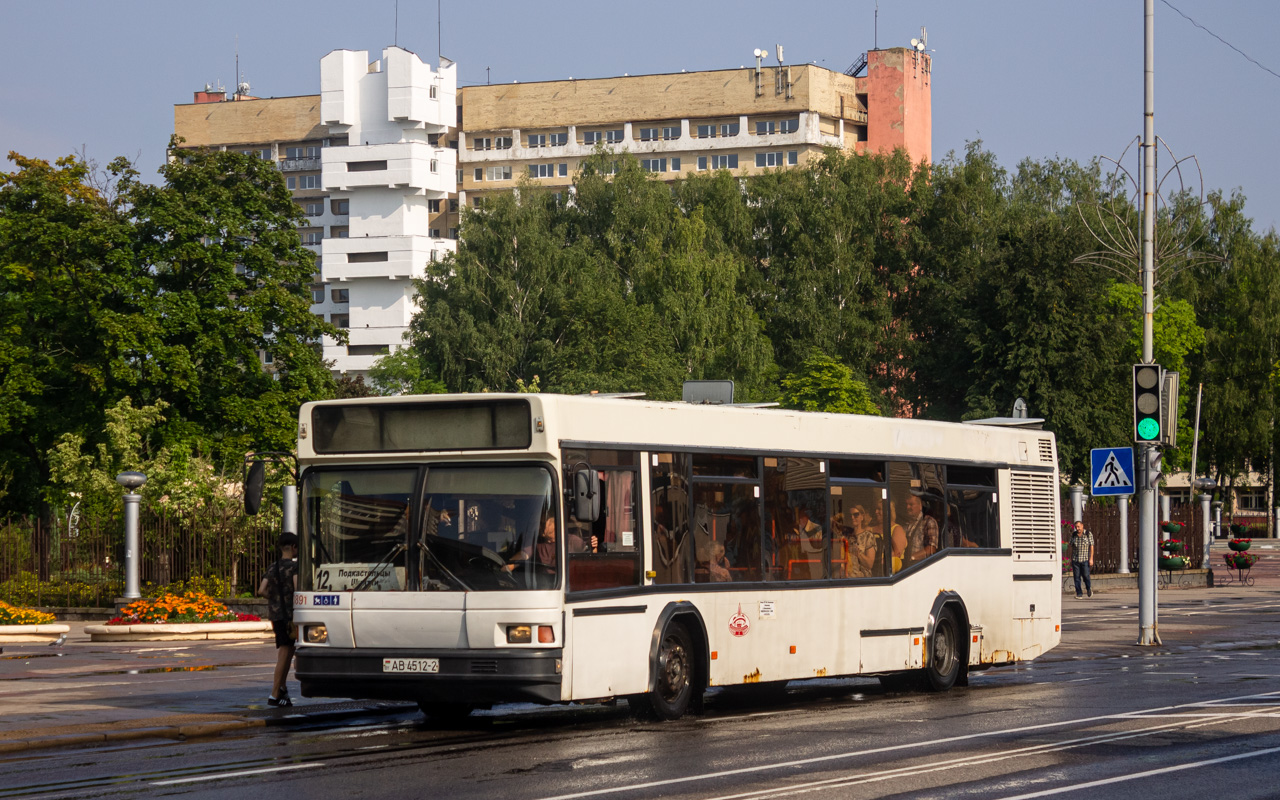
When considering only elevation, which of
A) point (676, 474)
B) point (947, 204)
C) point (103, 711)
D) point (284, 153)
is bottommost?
point (103, 711)

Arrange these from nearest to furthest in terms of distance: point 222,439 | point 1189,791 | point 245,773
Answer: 1. point 1189,791
2. point 245,773
3. point 222,439

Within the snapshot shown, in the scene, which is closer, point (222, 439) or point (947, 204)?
point (222, 439)

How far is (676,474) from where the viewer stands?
14.9 m

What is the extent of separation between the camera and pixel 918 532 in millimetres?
17906

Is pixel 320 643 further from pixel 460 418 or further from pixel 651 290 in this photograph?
pixel 651 290

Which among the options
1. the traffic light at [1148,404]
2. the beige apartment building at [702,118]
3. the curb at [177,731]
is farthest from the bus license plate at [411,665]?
the beige apartment building at [702,118]

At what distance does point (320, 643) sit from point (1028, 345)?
61354 mm

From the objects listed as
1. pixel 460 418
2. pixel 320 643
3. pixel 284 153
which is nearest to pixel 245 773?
pixel 320 643

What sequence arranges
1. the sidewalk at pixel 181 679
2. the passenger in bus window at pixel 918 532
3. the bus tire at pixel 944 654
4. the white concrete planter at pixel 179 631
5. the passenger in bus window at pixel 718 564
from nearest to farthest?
1. the sidewalk at pixel 181 679
2. the passenger in bus window at pixel 718 564
3. the passenger in bus window at pixel 918 532
4. the bus tire at pixel 944 654
5. the white concrete planter at pixel 179 631

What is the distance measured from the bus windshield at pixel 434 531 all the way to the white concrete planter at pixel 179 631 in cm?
1399

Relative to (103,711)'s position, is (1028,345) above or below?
above

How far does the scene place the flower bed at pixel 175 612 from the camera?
1083 inches

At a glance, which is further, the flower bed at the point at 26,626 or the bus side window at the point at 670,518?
the flower bed at the point at 26,626

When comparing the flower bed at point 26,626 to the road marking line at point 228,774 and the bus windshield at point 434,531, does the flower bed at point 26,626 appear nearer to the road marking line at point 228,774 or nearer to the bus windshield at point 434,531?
the bus windshield at point 434,531
